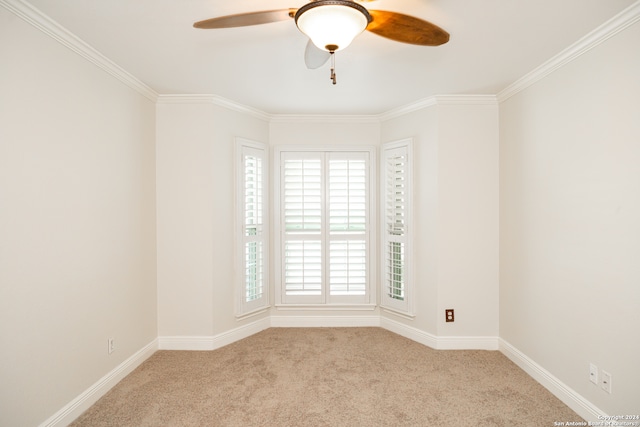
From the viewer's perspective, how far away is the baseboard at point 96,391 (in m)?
2.19

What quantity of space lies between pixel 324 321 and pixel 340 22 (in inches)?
136

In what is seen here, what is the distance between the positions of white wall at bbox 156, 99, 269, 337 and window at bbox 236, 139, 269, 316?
0.34 m

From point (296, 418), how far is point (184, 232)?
1.99 metres

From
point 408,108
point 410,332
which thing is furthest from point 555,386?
point 408,108

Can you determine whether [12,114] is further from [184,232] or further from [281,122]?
[281,122]

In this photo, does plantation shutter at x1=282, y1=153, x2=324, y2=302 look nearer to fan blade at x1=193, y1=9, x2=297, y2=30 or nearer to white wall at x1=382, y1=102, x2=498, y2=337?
white wall at x1=382, y1=102, x2=498, y2=337

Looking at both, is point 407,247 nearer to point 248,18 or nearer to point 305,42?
point 305,42

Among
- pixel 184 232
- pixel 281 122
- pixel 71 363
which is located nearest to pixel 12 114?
pixel 71 363


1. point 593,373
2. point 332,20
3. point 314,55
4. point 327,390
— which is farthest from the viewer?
point 327,390

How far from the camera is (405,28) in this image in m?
1.61

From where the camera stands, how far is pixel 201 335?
3.50 m

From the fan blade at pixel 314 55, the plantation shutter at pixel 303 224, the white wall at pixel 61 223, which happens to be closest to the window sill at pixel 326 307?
the plantation shutter at pixel 303 224

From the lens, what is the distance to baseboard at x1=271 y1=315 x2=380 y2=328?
13.9ft

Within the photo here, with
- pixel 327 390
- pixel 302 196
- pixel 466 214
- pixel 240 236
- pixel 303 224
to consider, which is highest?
pixel 302 196
